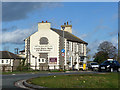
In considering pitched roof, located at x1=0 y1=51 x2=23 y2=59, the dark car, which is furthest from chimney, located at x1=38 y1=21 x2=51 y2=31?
the dark car

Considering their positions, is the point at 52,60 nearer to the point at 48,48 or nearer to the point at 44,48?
the point at 48,48

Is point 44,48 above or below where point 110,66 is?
above

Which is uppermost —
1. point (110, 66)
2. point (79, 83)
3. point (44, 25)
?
point (44, 25)

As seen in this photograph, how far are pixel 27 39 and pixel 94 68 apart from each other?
18014 millimetres

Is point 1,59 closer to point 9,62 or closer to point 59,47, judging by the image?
point 9,62

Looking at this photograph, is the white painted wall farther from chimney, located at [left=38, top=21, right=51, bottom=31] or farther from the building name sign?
the building name sign

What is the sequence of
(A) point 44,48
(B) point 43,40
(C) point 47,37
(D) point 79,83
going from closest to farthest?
(D) point 79,83 < (A) point 44,48 < (C) point 47,37 < (B) point 43,40

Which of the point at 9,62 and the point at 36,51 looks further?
the point at 9,62

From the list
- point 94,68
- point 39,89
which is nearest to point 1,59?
point 94,68

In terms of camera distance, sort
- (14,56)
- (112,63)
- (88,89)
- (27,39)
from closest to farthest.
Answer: (88,89) < (112,63) < (27,39) < (14,56)

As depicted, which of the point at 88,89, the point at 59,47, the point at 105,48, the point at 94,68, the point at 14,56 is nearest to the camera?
the point at 88,89

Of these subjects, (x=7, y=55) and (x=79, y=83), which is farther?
(x=7, y=55)

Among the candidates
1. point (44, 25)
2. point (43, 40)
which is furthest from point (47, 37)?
point (44, 25)

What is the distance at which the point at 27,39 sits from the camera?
2277 inches
